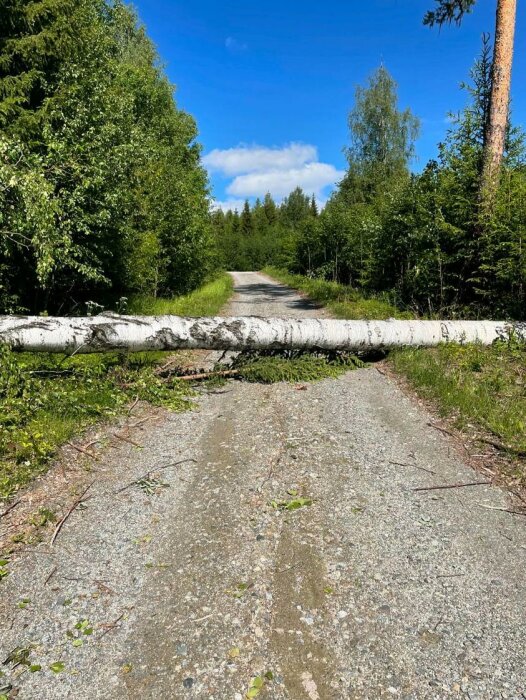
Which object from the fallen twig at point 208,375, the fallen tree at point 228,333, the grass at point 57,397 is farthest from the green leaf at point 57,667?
the fallen twig at point 208,375

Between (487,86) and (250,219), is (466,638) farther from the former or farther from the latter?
(250,219)

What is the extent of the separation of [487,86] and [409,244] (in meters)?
4.03

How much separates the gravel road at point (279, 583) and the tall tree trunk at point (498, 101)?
7.86 meters

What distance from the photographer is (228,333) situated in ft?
24.6

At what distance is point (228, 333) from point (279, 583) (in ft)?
16.1

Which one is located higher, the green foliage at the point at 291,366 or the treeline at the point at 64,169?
the treeline at the point at 64,169

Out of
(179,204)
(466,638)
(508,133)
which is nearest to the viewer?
(466,638)

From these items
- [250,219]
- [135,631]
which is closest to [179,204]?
[135,631]

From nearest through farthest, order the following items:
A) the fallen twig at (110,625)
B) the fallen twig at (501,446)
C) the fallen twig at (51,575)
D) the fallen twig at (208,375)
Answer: the fallen twig at (110,625)
the fallen twig at (51,575)
the fallen twig at (501,446)
the fallen twig at (208,375)

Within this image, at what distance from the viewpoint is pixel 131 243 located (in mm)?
12797

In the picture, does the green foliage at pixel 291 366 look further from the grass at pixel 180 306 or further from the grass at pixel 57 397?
the grass at pixel 180 306

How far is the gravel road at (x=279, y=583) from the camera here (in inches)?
92.4

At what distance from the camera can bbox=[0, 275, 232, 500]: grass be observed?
4.44 metres

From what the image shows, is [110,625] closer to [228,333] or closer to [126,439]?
[126,439]
